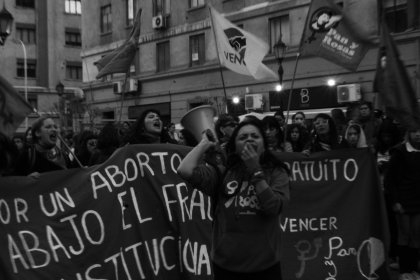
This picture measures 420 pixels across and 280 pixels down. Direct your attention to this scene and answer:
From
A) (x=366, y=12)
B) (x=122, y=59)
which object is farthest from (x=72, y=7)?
(x=122, y=59)

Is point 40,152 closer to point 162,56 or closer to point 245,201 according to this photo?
point 245,201

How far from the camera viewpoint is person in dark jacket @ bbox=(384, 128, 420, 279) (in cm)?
616

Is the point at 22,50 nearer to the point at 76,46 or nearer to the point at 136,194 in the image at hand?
the point at 76,46

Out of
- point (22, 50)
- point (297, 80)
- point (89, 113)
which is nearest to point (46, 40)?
point (22, 50)

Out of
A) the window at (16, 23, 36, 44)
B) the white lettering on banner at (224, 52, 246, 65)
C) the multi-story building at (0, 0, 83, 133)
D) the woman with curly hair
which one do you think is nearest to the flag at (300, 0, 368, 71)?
the white lettering on banner at (224, 52, 246, 65)

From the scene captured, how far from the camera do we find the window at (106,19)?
29605 millimetres

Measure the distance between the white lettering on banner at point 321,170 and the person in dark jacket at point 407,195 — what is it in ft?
3.10

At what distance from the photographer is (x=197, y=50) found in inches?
973

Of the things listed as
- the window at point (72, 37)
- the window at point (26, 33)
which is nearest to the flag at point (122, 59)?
the window at point (26, 33)

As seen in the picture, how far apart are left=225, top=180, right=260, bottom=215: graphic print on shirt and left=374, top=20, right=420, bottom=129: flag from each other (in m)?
2.42

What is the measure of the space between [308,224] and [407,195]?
1.33 meters

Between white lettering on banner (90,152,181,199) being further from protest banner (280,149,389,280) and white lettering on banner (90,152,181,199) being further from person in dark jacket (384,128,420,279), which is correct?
person in dark jacket (384,128,420,279)

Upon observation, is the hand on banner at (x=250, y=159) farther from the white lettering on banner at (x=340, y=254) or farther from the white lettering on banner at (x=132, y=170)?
the white lettering on banner at (x=340, y=254)

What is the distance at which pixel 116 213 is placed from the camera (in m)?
4.91
